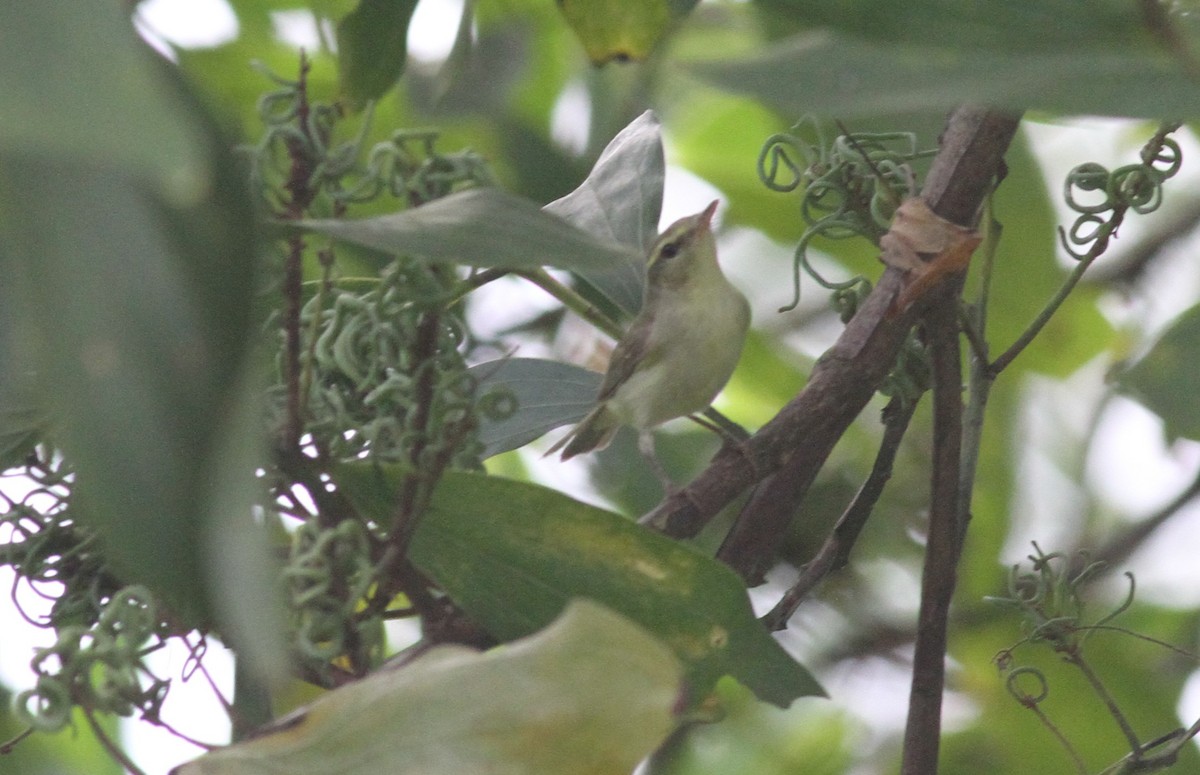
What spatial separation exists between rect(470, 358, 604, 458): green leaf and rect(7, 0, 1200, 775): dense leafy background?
24 cm

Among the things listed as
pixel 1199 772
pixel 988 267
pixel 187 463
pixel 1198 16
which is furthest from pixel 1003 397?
pixel 187 463

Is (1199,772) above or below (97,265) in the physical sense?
below

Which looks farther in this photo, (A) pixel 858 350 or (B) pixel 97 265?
(A) pixel 858 350

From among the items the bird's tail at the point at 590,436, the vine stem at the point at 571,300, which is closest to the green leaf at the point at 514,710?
the vine stem at the point at 571,300

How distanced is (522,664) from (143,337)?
223 millimetres

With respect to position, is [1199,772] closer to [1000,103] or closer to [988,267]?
[988,267]

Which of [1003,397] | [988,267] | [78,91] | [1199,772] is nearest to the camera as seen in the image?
[78,91]

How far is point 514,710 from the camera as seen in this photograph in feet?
1.96

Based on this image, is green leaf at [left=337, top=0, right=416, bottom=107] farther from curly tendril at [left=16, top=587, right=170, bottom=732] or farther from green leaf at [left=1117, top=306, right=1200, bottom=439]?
green leaf at [left=1117, top=306, right=1200, bottom=439]

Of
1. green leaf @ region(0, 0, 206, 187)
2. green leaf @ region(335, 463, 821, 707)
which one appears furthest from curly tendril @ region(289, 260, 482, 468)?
green leaf @ region(0, 0, 206, 187)

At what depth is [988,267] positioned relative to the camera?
1.00 m

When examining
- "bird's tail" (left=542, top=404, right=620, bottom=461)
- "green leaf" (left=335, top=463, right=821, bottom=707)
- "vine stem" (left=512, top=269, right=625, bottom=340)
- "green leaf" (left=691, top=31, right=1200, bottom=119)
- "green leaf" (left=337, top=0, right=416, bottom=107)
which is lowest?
"green leaf" (left=335, top=463, right=821, bottom=707)

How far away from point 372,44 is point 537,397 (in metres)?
0.30

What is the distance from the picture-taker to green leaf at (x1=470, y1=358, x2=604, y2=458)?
100 centimetres
